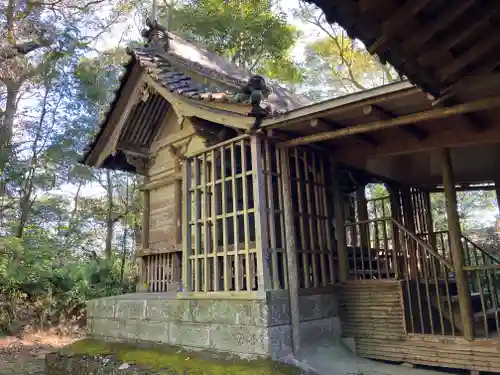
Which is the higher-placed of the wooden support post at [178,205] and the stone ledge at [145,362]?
the wooden support post at [178,205]

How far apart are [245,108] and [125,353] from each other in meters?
4.44

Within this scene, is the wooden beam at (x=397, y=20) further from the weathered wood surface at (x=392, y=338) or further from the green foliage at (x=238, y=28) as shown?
the green foliage at (x=238, y=28)

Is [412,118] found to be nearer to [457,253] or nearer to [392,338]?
[457,253]

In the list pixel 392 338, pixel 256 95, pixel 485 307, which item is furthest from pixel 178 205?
pixel 485 307

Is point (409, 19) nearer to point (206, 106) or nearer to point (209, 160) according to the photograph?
point (206, 106)

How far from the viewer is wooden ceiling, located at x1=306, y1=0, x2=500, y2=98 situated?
2.22 metres

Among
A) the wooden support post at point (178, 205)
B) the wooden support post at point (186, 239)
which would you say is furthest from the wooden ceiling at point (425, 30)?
the wooden support post at point (178, 205)

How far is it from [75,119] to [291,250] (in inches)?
557

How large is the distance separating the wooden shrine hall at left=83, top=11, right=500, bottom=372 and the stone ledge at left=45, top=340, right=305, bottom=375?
201mm

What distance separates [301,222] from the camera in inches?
241

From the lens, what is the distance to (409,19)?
2303mm

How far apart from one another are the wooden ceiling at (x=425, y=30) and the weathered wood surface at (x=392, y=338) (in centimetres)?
375

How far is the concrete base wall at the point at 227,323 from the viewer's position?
17.0ft

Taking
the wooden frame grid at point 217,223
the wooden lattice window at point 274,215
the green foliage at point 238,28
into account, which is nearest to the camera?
the wooden lattice window at point 274,215
